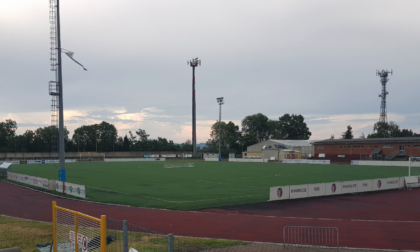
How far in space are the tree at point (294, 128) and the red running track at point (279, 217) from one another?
143 meters

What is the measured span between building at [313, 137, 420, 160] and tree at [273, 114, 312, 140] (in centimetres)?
7197

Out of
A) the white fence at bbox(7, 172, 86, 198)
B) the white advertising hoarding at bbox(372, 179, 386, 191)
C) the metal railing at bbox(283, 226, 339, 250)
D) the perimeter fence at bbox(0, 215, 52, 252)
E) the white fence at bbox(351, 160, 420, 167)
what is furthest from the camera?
the white fence at bbox(351, 160, 420, 167)

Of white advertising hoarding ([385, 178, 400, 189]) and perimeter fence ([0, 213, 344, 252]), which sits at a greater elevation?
perimeter fence ([0, 213, 344, 252])

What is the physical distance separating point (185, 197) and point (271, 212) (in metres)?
7.95

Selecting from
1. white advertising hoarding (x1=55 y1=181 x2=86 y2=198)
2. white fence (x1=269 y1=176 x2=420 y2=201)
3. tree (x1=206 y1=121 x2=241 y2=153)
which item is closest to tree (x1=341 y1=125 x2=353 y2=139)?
tree (x1=206 y1=121 x2=241 y2=153)

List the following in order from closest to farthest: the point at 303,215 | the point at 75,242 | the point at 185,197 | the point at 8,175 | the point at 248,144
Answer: the point at 75,242
the point at 303,215
the point at 185,197
the point at 8,175
the point at 248,144

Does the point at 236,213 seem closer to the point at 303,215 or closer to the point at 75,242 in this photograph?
the point at 303,215

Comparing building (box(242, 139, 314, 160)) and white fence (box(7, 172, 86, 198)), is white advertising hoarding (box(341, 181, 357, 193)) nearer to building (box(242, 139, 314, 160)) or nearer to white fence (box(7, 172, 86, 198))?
white fence (box(7, 172, 86, 198))

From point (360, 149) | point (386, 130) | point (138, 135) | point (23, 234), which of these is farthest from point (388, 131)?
point (23, 234)

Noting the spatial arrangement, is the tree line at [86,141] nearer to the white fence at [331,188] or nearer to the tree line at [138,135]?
the tree line at [138,135]

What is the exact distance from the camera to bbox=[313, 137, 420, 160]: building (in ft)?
Result: 253

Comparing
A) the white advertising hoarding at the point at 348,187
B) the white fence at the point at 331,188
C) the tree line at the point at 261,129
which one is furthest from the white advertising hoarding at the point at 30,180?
the tree line at the point at 261,129

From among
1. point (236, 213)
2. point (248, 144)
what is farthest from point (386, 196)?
point (248, 144)

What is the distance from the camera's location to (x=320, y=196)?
27172 millimetres
